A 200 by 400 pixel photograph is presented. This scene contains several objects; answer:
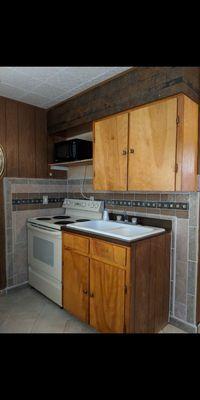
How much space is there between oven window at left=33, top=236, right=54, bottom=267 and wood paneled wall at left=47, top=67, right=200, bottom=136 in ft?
4.18

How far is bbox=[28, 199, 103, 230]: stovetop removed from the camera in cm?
227

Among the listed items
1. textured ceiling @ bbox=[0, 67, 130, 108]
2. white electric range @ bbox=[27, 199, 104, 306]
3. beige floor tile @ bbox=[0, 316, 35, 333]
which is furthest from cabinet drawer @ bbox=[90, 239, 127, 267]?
textured ceiling @ bbox=[0, 67, 130, 108]

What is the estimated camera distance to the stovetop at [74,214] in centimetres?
227

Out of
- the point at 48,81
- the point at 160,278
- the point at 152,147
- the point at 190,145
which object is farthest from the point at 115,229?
the point at 48,81

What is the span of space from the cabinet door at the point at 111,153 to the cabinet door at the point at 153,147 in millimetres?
73

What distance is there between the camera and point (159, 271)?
166cm

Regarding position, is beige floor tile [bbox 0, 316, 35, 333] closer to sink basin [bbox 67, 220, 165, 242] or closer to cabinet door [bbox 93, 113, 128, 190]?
sink basin [bbox 67, 220, 165, 242]

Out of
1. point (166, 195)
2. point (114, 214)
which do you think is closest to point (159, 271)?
point (166, 195)

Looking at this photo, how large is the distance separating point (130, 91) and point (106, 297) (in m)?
1.57

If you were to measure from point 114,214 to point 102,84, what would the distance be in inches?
48.8

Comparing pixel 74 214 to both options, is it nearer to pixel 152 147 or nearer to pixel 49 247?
pixel 49 247

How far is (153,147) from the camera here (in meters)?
1.58
